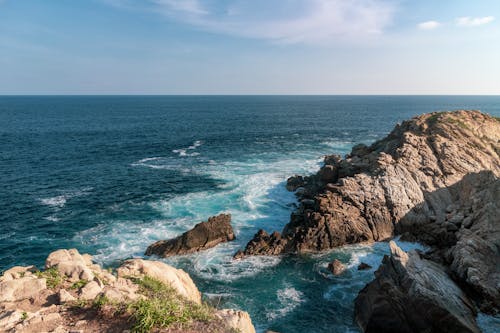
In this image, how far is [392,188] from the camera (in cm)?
3469

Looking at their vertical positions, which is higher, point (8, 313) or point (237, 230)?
point (8, 313)

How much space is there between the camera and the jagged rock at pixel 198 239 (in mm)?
30438

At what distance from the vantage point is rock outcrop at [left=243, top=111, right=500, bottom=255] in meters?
31.5

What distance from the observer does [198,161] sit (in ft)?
213

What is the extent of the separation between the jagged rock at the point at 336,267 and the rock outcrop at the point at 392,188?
3214mm

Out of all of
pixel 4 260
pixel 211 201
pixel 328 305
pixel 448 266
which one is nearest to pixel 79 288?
pixel 328 305

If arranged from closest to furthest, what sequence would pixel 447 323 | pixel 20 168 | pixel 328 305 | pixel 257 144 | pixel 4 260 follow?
pixel 447 323 → pixel 328 305 → pixel 4 260 → pixel 20 168 → pixel 257 144

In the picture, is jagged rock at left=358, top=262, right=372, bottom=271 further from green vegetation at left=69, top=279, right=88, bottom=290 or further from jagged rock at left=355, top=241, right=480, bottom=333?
green vegetation at left=69, top=279, right=88, bottom=290

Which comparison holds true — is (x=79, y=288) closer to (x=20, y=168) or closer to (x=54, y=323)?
(x=54, y=323)

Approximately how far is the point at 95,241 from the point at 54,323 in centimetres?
2359

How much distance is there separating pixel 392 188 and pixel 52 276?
1258 inches

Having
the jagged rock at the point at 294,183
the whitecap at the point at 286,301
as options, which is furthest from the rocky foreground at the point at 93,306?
the jagged rock at the point at 294,183

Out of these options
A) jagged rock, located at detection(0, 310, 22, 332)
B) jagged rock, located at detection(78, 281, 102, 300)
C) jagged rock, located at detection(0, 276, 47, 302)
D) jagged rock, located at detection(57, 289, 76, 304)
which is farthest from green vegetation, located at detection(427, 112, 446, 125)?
jagged rock, located at detection(0, 310, 22, 332)

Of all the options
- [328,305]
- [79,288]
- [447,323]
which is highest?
[79,288]
